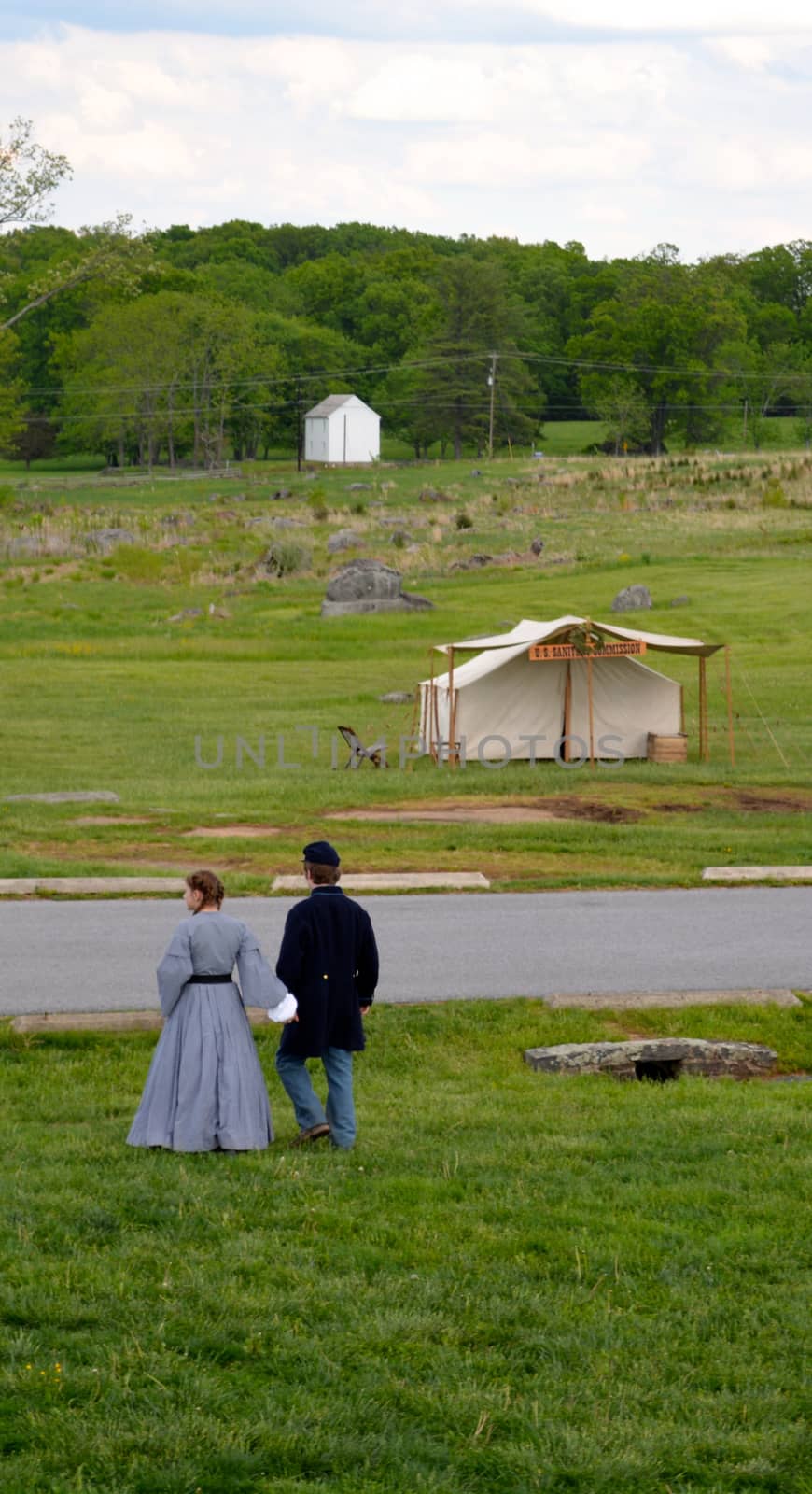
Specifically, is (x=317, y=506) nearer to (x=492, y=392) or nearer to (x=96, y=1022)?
(x=492, y=392)

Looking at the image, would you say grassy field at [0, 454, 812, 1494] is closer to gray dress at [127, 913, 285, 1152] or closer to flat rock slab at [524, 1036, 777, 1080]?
gray dress at [127, 913, 285, 1152]

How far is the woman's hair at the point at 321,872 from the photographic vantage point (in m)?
7.98

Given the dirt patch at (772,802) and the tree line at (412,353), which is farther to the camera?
the tree line at (412,353)

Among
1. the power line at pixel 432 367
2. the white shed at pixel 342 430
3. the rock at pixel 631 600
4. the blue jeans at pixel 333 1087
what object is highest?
the power line at pixel 432 367

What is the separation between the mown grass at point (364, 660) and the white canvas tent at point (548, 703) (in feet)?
3.66

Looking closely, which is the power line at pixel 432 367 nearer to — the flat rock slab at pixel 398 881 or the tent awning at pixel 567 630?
the tent awning at pixel 567 630

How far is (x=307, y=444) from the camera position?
11394cm

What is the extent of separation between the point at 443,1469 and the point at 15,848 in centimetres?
1380

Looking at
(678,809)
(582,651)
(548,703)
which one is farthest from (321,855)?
(548,703)

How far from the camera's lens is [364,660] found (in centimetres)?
3856

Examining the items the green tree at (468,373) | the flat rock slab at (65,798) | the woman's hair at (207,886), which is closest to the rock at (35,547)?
the flat rock slab at (65,798)

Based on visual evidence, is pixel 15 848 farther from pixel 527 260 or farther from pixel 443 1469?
pixel 527 260

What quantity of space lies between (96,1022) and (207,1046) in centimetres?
329

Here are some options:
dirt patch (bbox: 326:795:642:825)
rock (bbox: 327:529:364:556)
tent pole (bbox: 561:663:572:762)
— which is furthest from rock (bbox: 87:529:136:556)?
dirt patch (bbox: 326:795:642:825)
